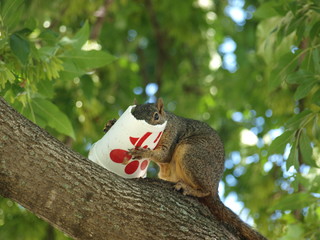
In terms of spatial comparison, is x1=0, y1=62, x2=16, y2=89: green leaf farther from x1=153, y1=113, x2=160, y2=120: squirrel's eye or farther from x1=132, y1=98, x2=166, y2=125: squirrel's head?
x1=153, y1=113, x2=160, y2=120: squirrel's eye

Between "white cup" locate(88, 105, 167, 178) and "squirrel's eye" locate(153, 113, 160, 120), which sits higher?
"squirrel's eye" locate(153, 113, 160, 120)

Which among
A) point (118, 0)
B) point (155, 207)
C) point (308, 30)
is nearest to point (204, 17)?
point (118, 0)

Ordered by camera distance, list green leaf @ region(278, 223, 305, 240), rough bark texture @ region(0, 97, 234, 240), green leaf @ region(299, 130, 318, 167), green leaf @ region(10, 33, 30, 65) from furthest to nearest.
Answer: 1. green leaf @ region(278, 223, 305, 240)
2. green leaf @ region(299, 130, 318, 167)
3. green leaf @ region(10, 33, 30, 65)
4. rough bark texture @ region(0, 97, 234, 240)

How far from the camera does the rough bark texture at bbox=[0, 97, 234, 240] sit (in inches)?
110

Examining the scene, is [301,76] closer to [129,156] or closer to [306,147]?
[306,147]

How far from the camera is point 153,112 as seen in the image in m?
3.88

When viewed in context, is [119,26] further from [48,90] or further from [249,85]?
[48,90]

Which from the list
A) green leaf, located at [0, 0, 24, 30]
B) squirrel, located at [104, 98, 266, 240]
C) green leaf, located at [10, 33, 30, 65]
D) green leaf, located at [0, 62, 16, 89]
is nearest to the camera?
green leaf, located at [10, 33, 30, 65]

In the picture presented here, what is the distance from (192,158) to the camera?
3.76m

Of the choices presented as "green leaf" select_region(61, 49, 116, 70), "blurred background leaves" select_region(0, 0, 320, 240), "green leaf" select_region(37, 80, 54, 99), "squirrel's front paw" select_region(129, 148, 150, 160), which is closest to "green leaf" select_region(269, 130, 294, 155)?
"blurred background leaves" select_region(0, 0, 320, 240)

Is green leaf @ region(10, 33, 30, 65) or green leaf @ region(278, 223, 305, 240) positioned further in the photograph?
green leaf @ region(278, 223, 305, 240)

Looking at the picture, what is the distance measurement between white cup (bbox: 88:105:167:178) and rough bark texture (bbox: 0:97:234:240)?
13.4 inches

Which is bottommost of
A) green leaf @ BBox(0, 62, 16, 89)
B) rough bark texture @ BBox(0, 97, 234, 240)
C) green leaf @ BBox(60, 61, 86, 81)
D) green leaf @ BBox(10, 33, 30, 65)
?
rough bark texture @ BBox(0, 97, 234, 240)

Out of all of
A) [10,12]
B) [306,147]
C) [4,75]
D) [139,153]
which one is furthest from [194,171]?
[10,12]
